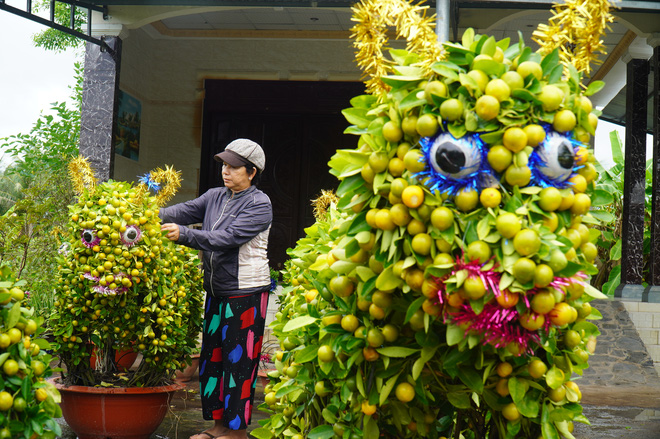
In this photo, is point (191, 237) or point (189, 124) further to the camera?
point (189, 124)

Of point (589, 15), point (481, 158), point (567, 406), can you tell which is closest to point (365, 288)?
point (481, 158)

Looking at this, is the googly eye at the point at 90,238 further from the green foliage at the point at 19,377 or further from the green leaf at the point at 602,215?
the green leaf at the point at 602,215

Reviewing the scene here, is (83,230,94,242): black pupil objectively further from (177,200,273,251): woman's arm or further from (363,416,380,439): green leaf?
(363,416,380,439): green leaf

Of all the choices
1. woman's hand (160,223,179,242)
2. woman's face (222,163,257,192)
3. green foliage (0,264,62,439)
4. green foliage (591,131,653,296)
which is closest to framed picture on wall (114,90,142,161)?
woman's face (222,163,257,192)

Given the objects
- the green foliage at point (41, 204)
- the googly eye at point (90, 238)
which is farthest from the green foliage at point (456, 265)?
the green foliage at point (41, 204)

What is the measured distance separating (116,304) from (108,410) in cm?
58

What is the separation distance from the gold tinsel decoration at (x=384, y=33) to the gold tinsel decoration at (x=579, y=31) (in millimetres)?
340

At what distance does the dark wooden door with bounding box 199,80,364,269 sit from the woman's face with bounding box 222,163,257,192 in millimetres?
6855

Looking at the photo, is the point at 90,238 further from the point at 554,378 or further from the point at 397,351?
the point at 554,378

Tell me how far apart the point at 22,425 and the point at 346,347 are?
0.91 m

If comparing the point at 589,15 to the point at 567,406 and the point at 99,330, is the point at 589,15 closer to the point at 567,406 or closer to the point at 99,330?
the point at 567,406

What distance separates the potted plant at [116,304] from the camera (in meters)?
3.55

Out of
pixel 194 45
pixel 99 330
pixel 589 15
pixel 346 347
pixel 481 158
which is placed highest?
pixel 194 45

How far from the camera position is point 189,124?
1118 cm
